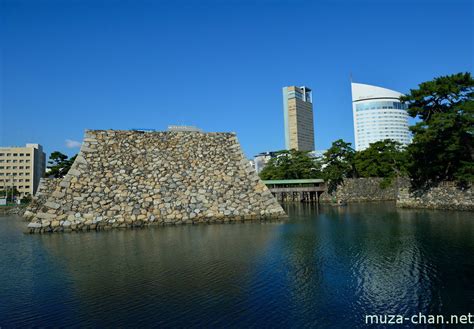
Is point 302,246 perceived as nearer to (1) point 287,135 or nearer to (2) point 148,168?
(2) point 148,168

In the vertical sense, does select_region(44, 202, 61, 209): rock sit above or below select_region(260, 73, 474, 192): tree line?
below

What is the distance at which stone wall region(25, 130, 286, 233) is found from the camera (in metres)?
17.2

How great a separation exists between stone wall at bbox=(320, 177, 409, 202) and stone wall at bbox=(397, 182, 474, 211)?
15052 mm

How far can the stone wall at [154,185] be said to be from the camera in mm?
17219

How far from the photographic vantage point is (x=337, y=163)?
45500 mm

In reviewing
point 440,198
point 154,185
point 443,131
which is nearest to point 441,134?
point 443,131

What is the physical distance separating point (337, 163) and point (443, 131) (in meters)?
22.1

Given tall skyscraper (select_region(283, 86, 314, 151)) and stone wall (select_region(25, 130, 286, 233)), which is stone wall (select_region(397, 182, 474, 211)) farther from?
tall skyscraper (select_region(283, 86, 314, 151))

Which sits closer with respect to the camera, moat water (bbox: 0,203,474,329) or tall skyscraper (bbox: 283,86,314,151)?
moat water (bbox: 0,203,474,329)

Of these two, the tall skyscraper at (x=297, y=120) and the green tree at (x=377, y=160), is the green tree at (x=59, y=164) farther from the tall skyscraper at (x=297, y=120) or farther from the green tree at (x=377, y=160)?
the tall skyscraper at (x=297, y=120)

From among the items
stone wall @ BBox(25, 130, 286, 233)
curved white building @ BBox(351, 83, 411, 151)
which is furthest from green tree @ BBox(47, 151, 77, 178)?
curved white building @ BBox(351, 83, 411, 151)

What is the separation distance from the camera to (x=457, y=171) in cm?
2373

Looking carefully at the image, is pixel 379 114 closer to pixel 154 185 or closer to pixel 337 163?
pixel 337 163

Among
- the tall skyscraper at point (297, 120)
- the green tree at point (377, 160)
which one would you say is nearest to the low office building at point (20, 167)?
the green tree at point (377, 160)
